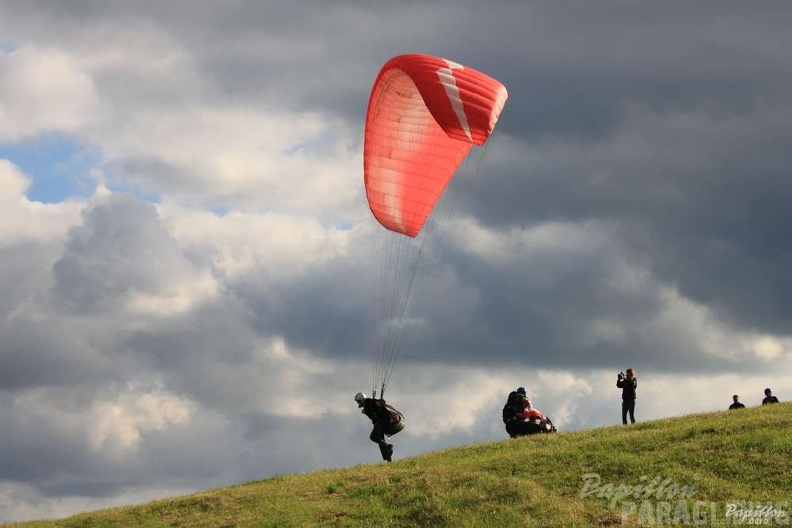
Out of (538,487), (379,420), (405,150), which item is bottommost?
(538,487)

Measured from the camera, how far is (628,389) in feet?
122

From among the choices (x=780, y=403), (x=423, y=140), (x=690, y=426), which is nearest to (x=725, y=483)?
(x=690, y=426)

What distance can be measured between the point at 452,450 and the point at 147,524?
1005cm

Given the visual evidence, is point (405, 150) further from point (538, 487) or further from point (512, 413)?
point (538, 487)

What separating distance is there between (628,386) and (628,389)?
0.38ft

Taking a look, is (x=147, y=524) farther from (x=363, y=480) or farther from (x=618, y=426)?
(x=618, y=426)

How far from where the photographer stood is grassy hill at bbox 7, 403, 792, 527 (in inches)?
997

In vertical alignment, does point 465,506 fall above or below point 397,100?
below

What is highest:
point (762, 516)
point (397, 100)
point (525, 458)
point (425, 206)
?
point (397, 100)

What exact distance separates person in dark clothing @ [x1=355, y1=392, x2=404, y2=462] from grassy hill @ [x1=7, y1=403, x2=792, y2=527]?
960 millimetres

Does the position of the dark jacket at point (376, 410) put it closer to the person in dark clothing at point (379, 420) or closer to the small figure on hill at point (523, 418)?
the person in dark clothing at point (379, 420)

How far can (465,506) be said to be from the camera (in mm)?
26219

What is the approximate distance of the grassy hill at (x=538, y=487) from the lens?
25.3 metres

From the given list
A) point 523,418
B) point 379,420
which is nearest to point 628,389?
point 523,418
